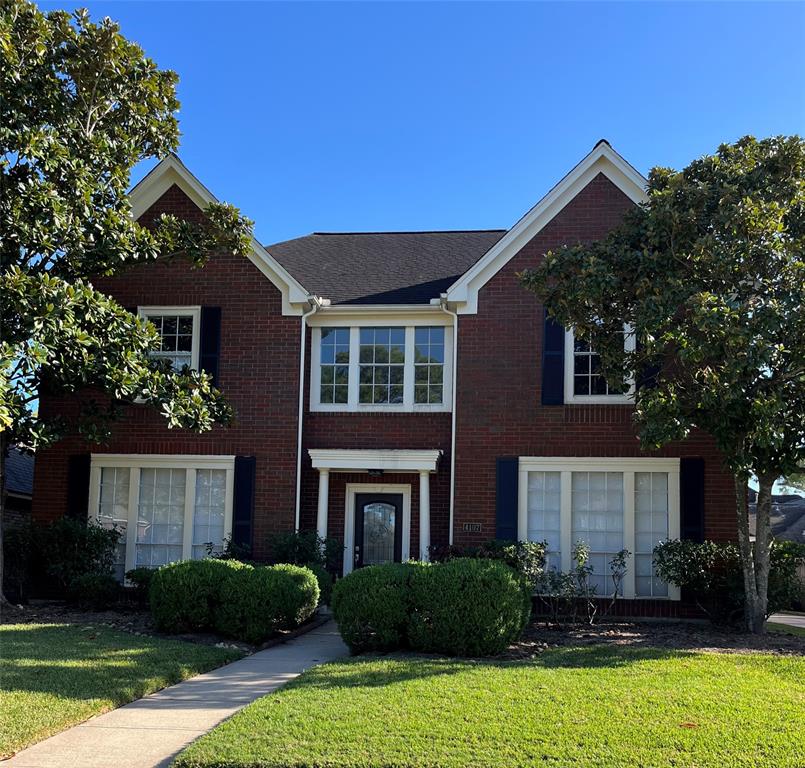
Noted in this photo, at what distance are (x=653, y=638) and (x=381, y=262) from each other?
9.58 m

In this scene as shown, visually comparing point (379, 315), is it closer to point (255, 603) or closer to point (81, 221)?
point (81, 221)

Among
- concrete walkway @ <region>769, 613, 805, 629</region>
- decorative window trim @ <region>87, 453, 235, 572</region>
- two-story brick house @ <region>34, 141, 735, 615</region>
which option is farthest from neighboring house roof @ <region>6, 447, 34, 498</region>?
concrete walkway @ <region>769, 613, 805, 629</region>

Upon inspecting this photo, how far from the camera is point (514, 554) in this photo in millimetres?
14227

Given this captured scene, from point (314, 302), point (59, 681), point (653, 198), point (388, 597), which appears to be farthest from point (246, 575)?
point (653, 198)

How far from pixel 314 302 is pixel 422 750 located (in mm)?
10762

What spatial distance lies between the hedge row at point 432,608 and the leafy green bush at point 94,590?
221 inches

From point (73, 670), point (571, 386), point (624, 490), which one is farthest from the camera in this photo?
point (571, 386)

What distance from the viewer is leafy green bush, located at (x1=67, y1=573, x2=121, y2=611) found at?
1499cm

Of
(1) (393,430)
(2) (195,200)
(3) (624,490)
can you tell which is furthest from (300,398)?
(3) (624,490)

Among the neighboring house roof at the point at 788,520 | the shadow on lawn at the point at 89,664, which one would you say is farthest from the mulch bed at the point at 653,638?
the neighboring house roof at the point at 788,520

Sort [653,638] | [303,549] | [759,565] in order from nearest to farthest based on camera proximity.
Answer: [653,638], [759,565], [303,549]

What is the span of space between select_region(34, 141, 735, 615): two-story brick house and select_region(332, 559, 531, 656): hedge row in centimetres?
448

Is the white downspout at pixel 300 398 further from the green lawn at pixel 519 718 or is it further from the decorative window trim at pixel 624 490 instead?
the green lawn at pixel 519 718

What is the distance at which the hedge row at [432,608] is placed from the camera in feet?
35.4
